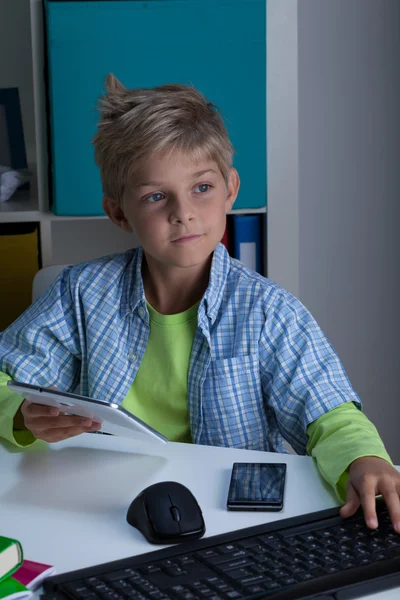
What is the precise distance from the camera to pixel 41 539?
0.89m

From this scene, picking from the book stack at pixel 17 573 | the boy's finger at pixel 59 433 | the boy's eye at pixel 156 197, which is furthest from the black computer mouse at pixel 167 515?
the boy's eye at pixel 156 197

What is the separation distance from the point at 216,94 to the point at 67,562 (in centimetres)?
137

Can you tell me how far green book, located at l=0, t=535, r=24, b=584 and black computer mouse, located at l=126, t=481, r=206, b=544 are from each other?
14 cm

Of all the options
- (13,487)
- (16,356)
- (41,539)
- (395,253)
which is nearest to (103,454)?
(13,487)

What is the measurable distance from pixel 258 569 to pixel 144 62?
1.43 metres

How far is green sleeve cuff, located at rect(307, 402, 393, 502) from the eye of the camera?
102 centimetres

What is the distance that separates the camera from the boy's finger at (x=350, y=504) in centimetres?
91

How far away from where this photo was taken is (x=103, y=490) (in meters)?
1.02

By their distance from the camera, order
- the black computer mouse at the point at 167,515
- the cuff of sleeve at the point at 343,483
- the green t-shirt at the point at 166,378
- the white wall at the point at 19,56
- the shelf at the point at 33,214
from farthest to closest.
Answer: the white wall at the point at 19,56 → the shelf at the point at 33,214 → the green t-shirt at the point at 166,378 → the cuff of sleeve at the point at 343,483 → the black computer mouse at the point at 167,515

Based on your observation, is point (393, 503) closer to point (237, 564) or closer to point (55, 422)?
point (237, 564)

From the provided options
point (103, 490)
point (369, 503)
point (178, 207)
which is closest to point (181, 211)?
point (178, 207)

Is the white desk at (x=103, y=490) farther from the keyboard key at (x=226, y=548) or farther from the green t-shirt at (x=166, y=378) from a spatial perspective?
the green t-shirt at (x=166, y=378)

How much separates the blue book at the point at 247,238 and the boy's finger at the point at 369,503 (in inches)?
46.8

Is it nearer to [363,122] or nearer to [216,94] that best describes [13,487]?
[216,94]
